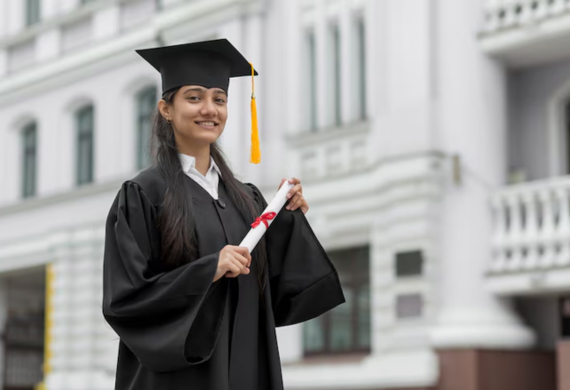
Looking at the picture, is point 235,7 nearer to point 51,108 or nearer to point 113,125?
point 113,125

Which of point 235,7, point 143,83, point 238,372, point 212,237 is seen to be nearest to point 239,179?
point 212,237

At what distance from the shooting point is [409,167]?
48.2ft

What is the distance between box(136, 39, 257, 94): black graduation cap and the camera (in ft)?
14.3

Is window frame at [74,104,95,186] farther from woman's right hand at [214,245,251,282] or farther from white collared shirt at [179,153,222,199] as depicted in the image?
woman's right hand at [214,245,251,282]

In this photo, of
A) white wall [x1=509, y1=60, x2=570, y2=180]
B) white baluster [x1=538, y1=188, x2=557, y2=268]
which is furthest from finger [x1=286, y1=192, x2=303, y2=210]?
white wall [x1=509, y1=60, x2=570, y2=180]

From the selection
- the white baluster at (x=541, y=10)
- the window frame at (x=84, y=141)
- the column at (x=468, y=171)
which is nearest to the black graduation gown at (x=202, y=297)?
the column at (x=468, y=171)

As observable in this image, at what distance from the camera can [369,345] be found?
15.7m

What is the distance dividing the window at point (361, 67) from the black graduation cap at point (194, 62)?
38.3 feet

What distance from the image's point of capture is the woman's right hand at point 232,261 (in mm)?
3926

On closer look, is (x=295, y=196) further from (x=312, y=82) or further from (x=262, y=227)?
(x=312, y=82)

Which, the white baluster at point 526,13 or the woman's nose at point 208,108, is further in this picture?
the white baluster at point 526,13

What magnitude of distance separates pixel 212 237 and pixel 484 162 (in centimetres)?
1052

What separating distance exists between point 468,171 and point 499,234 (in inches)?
33.4

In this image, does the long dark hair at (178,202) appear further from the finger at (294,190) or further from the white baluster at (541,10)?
the white baluster at (541,10)
